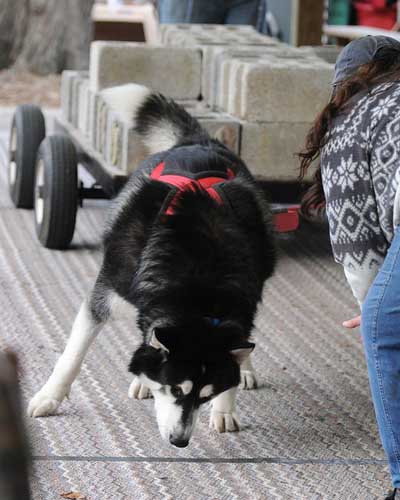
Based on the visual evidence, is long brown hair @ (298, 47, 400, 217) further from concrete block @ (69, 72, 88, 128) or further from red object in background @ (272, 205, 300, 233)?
concrete block @ (69, 72, 88, 128)

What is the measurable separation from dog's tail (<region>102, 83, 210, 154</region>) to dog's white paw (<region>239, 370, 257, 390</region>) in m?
0.99

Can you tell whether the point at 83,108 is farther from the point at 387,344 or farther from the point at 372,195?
the point at 387,344

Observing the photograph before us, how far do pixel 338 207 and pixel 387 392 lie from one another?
57 centimetres

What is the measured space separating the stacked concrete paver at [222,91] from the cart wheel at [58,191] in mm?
249

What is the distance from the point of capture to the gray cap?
3189 mm

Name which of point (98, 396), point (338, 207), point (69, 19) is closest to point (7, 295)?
point (98, 396)

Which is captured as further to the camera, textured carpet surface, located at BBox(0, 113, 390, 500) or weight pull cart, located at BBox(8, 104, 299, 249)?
weight pull cart, located at BBox(8, 104, 299, 249)

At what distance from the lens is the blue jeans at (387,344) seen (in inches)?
114

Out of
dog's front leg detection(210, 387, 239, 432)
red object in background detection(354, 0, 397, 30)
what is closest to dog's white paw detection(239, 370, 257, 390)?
dog's front leg detection(210, 387, 239, 432)

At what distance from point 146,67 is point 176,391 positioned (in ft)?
Result: 11.2

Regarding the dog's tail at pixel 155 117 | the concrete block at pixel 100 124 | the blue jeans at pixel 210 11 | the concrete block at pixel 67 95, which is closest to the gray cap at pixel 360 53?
the dog's tail at pixel 155 117

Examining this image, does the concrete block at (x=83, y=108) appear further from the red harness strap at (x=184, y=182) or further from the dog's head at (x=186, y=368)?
the dog's head at (x=186, y=368)

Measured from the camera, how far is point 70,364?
384 cm

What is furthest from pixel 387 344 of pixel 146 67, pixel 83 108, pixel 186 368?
pixel 83 108
